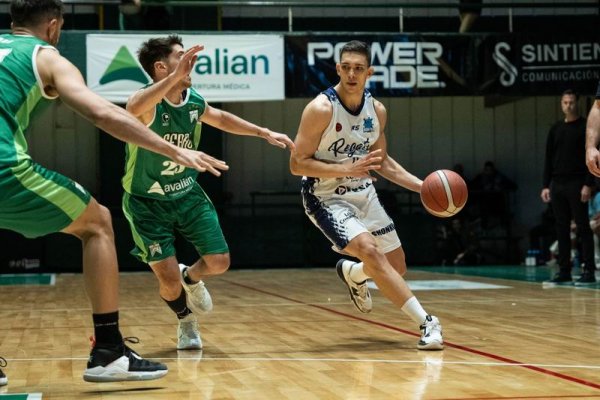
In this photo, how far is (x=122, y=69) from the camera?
1159 cm

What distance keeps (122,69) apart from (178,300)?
6.86 m

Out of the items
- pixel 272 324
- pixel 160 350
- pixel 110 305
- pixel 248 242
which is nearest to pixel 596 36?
pixel 248 242

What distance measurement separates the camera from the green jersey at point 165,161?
518 cm

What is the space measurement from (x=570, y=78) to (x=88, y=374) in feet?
33.0

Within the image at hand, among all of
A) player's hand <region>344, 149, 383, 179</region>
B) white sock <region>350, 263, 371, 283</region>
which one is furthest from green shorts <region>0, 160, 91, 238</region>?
white sock <region>350, 263, 371, 283</region>

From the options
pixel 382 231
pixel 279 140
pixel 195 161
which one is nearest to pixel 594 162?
pixel 382 231

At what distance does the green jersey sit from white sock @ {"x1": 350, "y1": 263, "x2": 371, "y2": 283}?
1157 mm

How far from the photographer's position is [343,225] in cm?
530

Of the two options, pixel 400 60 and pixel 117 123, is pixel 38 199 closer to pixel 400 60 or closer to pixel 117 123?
pixel 117 123

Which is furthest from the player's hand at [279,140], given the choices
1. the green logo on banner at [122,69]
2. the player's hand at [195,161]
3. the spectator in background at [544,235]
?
the spectator in background at [544,235]

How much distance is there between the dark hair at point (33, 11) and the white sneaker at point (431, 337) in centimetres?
243

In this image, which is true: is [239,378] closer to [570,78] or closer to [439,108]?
[570,78]

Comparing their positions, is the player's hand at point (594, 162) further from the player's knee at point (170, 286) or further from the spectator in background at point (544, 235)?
the spectator in background at point (544, 235)

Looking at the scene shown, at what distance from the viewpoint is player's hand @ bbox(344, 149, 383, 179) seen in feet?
16.4
